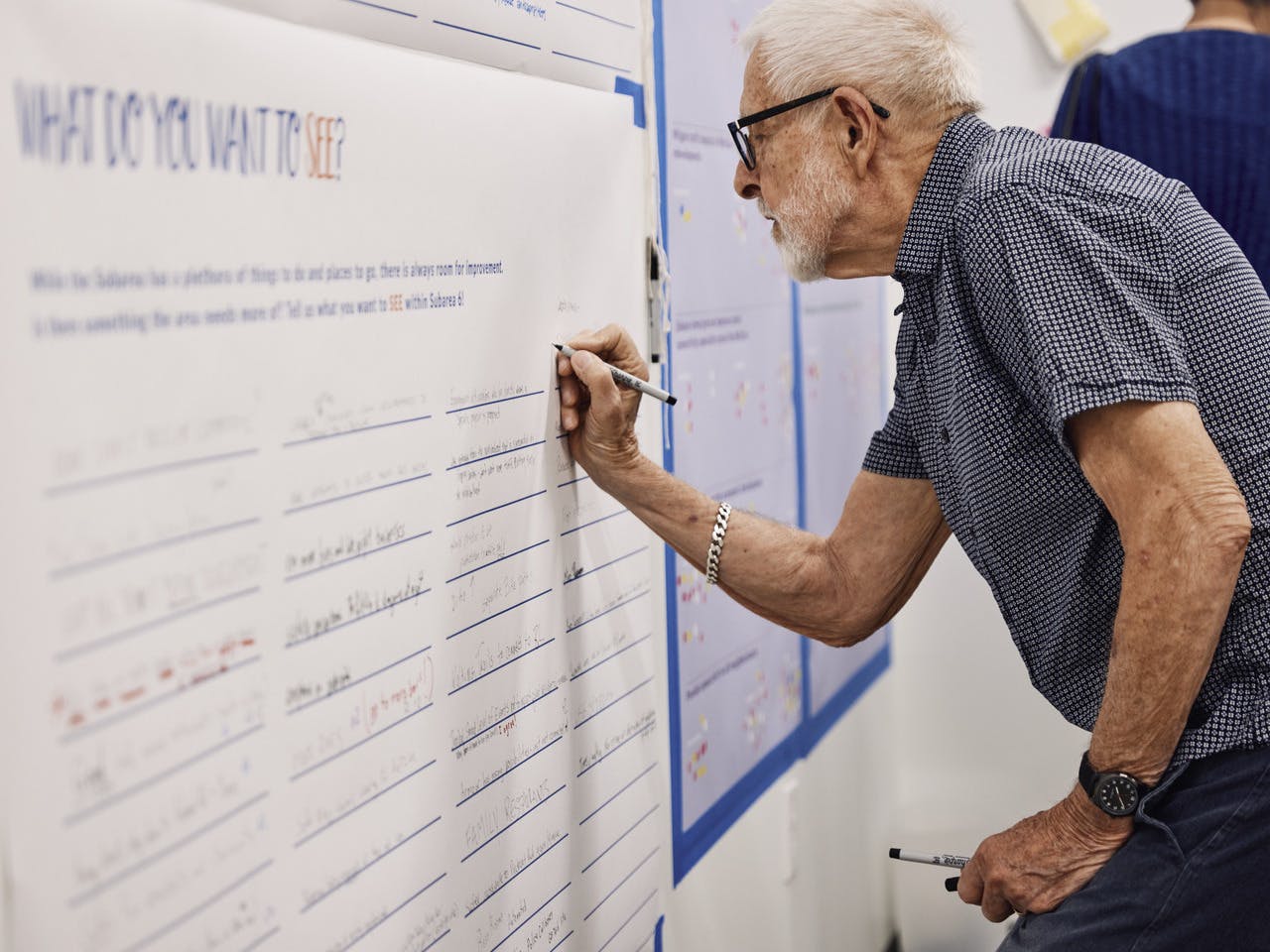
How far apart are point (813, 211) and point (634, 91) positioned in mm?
267

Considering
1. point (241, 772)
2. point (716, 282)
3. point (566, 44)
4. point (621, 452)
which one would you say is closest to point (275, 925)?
point (241, 772)

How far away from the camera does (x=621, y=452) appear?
128cm

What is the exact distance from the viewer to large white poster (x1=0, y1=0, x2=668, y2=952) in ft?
2.23

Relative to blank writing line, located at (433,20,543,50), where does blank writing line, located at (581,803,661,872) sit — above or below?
below

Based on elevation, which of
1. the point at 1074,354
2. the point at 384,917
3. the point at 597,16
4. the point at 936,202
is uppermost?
the point at 597,16

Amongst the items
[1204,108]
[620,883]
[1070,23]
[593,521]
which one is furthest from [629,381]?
[1070,23]

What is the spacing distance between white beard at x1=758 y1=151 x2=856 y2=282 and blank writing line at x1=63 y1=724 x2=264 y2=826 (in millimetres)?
778

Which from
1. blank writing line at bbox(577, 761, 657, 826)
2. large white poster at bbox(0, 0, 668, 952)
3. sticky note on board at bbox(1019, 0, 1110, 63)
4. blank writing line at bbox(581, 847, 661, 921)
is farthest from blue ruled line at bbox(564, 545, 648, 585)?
sticky note on board at bbox(1019, 0, 1110, 63)

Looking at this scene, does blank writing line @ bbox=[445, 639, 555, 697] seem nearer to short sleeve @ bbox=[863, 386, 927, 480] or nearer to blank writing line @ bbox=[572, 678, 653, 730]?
blank writing line @ bbox=[572, 678, 653, 730]

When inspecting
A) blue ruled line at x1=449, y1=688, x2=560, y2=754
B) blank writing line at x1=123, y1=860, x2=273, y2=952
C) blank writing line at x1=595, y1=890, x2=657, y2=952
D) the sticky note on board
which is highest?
the sticky note on board

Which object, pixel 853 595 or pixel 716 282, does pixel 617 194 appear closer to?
pixel 716 282

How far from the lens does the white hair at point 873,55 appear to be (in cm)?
125

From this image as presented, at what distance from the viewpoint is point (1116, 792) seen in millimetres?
1122

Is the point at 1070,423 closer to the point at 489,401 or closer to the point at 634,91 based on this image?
the point at 489,401
